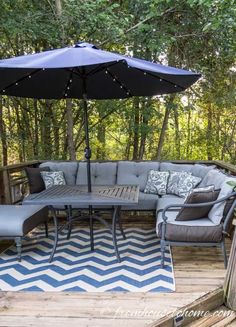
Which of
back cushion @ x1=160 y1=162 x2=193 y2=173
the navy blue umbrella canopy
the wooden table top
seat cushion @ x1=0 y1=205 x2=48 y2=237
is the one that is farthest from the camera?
back cushion @ x1=160 y1=162 x2=193 y2=173

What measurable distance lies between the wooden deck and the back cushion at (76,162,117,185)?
7.91 ft

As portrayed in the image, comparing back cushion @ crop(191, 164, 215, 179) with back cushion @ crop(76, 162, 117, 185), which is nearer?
back cushion @ crop(191, 164, 215, 179)

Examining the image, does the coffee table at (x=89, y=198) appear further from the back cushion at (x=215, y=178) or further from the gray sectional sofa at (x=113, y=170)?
the gray sectional sofa at (x=113, y=170)

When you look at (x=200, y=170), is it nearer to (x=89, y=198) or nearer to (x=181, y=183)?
(x=181, y=183)

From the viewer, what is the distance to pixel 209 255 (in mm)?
3514

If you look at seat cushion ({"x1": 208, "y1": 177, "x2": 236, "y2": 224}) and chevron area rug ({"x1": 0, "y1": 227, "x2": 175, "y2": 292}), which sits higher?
seat cushion ({"x1": 208, "y1": 177, "x2": 236, "y2": 224})

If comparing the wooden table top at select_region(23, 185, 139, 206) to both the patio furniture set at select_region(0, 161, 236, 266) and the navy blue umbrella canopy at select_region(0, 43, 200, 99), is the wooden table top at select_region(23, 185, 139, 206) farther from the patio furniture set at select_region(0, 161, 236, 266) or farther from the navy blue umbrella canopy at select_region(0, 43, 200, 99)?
the navy blue umbrella canopy at select_region(0, 43, 200, 99)

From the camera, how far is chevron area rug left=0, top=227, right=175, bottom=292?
2.83 m

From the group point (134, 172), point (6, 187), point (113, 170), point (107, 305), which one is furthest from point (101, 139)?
point (107, 305)

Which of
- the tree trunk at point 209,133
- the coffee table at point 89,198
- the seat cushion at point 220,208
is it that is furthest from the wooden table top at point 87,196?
the tree trunk at point 209,133

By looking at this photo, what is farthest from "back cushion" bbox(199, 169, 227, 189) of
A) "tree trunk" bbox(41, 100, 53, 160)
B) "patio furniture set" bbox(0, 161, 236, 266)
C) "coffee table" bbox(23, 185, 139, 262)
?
"tree trunk" bbox(41, 100, 53, 160)

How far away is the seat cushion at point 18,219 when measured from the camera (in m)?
3.37

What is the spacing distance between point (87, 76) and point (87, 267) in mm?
2048

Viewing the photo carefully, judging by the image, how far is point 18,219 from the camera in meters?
3.42
